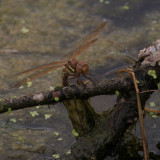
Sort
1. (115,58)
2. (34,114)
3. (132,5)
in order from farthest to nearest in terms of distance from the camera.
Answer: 1. (132,5)
2. (115,58)
3. (34,114)

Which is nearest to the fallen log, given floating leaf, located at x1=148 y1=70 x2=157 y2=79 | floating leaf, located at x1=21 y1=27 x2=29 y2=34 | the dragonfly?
floating leaf, located at x1=148 y1=70 x2=157 y2=79

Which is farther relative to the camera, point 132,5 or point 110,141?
point 132,5

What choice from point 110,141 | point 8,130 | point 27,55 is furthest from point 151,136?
point 27,55

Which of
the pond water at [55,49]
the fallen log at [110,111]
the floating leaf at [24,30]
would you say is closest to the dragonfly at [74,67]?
the fallen log at [110,111]

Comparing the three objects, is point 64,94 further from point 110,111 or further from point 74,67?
point 110,111

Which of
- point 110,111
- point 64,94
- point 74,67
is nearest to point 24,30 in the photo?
point 110,111

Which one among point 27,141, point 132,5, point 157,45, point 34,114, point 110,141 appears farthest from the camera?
point 132,5

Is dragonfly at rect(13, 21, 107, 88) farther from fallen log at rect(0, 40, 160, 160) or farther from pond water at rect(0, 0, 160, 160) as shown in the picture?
pond water at rect(0, 0, 160, 160)

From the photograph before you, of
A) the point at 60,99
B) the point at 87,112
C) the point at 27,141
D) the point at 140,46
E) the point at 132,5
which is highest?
the point at 132,5

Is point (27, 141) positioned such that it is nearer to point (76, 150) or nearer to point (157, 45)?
point (76, 150)
